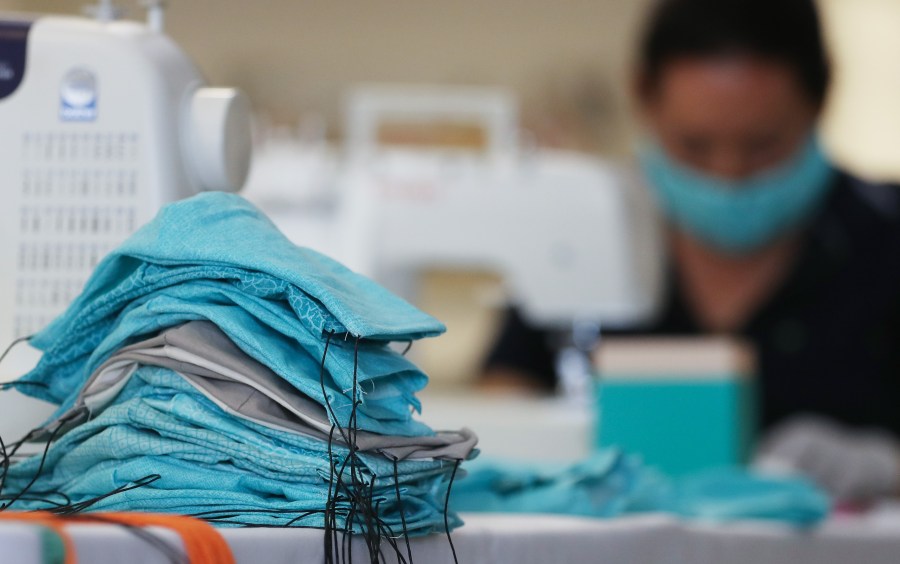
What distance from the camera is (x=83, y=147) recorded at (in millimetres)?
902

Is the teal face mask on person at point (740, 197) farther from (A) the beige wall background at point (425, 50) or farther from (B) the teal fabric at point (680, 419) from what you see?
(A) the beige wall background at point (425, 50)

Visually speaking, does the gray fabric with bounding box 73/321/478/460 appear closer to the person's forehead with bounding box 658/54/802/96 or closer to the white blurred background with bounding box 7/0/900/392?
the person's forehead with bounding box 658/54/802/96

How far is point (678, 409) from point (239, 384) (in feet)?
3.46

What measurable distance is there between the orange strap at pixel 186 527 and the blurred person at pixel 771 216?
5.45 feet

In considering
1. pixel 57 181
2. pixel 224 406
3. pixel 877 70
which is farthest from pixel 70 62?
pixel 877 70

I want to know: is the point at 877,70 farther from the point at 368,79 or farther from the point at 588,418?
the point at 588,418

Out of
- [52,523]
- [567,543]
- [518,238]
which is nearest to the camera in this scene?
[52,523]

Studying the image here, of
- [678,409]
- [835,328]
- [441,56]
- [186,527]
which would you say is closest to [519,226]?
[678,409]

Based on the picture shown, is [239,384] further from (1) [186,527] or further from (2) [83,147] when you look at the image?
(2) [83,147]

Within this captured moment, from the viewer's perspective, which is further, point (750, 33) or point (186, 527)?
point (750, 33)

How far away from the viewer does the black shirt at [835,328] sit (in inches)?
88.5

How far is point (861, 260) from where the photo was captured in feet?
7.52

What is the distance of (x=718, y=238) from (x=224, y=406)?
5.68 feet

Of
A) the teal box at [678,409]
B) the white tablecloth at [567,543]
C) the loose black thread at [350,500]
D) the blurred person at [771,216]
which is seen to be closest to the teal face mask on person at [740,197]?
the blurred person at [771,216]
